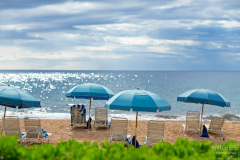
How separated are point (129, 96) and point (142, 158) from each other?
3.70 metres

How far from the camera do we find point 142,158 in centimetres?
307

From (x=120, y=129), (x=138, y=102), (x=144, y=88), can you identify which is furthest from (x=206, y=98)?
(x=144, y=88)

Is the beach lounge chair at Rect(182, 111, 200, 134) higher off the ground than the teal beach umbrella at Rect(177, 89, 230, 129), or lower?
lower

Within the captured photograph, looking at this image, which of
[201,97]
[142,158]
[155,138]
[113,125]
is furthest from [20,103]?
[201,97]

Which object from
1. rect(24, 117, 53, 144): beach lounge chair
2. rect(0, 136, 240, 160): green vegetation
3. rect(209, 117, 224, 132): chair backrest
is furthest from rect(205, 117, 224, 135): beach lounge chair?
rect(0, 136, 240, 160): green vegetation

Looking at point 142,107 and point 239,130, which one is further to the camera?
point 239,130

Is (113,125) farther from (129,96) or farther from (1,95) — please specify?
(1,95)

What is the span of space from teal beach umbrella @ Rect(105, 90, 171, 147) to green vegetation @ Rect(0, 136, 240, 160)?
259 cm

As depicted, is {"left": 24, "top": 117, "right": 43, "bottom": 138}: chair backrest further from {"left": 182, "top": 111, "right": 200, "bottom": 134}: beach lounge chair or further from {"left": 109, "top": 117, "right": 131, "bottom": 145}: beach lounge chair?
{"left": 182, "top": 111, "right": 200, "bottom": 134}: beach lounge chair

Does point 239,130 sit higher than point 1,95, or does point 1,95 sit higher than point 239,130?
point 1,95

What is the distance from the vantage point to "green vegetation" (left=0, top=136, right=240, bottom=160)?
307 cm

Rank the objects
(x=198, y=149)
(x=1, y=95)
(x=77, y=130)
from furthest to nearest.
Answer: (x=77, y=130) < (x=1, y=95) < (x=198, y=149)

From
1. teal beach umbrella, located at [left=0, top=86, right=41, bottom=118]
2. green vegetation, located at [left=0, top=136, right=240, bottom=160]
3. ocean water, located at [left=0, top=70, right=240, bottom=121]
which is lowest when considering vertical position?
ocean water, located at [left=0, top=70, right=240, bottom=121]

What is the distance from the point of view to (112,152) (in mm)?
3428
